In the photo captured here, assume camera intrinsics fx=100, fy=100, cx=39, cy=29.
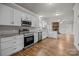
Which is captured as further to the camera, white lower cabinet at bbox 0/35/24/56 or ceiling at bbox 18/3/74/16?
ceiling at bbox 18/3/74/16

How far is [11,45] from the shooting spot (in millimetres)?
3691

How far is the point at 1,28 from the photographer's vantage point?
4.12 metres

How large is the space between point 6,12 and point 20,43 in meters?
1.44

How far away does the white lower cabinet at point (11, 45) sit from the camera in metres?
3.25

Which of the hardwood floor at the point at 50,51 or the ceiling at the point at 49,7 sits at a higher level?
the ceiling at the point at 49,7

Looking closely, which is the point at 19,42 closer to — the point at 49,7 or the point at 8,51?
the point at 8,51

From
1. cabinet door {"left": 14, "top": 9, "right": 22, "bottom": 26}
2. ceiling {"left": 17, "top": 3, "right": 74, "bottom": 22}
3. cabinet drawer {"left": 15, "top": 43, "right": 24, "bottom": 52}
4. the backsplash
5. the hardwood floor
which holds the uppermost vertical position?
ceiling {"left": 17, "top": 3, "right": 74, "bottom": 22}

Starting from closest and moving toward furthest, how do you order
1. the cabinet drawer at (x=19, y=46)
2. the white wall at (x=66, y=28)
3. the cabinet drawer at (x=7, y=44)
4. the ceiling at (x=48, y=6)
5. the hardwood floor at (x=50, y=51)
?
the cabinet drawer at (x=7, y=44) < the hardwood floor at (x=50, y=51) < the cabinet drawer at (x=19, y=46) < the ceiling at (x=48, y=6) < the white wall at (x=66, y=28)

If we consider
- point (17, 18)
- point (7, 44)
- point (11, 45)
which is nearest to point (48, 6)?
point (17, 18)

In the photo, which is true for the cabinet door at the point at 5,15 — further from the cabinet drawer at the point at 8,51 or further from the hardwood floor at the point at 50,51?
the hardwood floor at the point at 50,51

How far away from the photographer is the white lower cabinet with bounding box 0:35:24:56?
128 inches

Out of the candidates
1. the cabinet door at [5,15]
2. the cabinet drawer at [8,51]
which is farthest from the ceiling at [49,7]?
the cabinet drawer at [8,51]

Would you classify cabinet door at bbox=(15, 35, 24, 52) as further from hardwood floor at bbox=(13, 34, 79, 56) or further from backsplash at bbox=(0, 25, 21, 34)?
backsplash at bbox=(0, 25, 21, 34)

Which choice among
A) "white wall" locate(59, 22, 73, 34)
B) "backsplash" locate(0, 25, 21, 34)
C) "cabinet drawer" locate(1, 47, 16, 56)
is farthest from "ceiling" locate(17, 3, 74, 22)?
"white wall" locate(59, 22, 73, 34)
